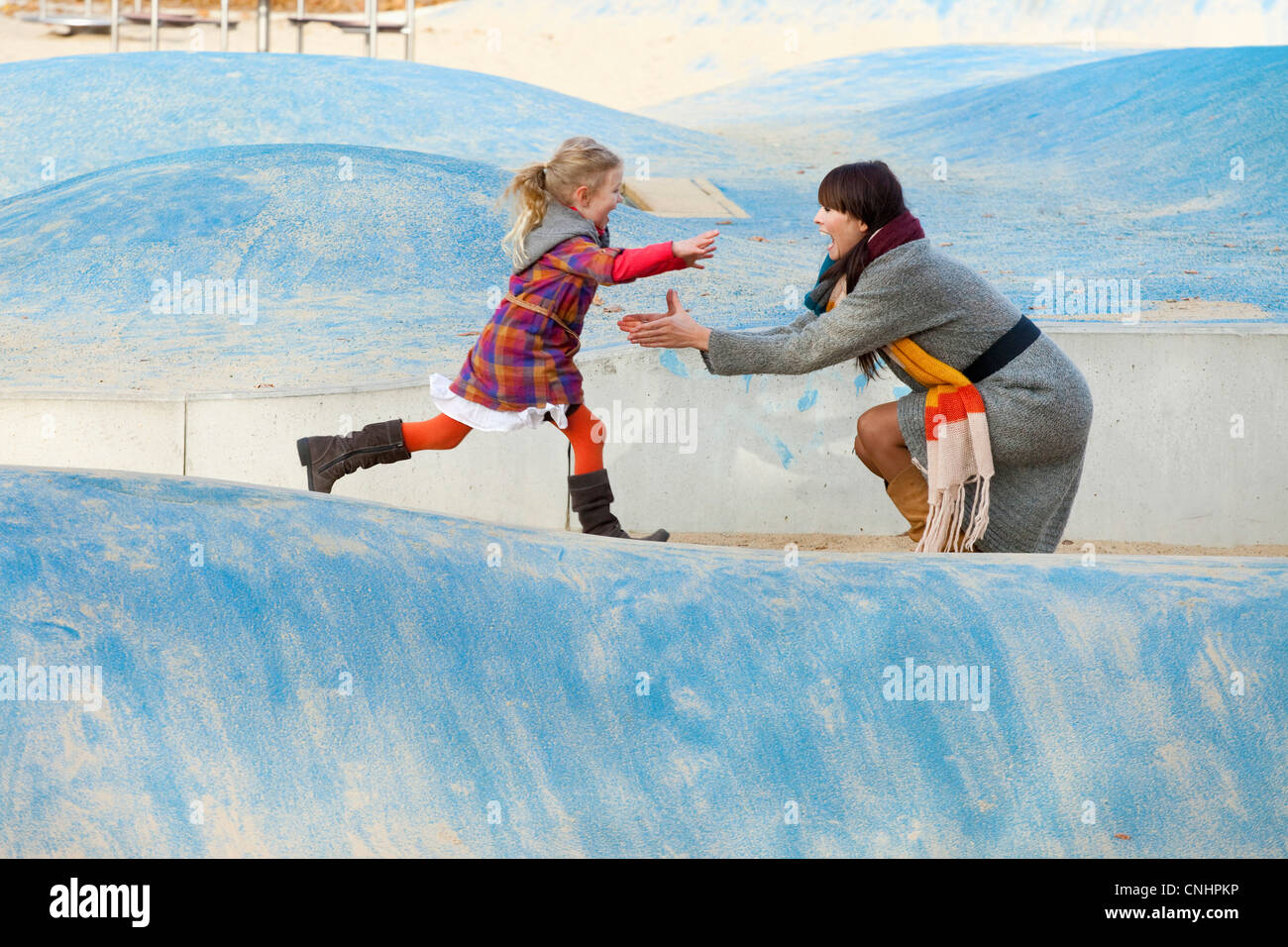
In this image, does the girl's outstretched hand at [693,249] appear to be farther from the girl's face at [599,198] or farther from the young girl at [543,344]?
the girl's face at [599,198]

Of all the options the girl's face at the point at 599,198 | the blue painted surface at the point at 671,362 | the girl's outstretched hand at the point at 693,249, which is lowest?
the blue painted surface at the point at 671,362

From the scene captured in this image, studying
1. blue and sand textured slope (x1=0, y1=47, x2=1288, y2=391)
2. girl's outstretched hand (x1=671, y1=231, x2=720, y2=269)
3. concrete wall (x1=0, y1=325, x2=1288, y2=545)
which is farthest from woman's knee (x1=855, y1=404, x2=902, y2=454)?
blue and sand textured slope (x1=0, y1=47, x2=1288, y2=391)

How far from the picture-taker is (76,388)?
5.02m

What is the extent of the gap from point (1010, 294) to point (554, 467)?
287 cm

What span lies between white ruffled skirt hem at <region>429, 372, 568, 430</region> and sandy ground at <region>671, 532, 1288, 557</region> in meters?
1.17

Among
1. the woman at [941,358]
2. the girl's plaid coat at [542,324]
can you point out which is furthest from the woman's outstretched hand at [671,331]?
the girl's plaid coat at [542,324]

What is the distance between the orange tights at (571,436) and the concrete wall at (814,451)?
951mm

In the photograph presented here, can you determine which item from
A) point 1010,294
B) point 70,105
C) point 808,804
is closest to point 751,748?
point 808,804

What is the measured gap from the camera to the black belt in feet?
10.9

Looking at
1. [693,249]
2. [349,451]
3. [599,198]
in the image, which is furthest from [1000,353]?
[349,451]

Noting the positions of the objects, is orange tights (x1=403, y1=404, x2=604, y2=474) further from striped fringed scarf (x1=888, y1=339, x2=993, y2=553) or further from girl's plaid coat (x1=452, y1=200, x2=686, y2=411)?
striped fringed scarf (x1=888, y1=339, x2=993, y2=553)

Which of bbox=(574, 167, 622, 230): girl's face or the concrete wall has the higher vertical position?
bbox=(574, 167, 622, 230): girl's face

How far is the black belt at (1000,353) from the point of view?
331 cm

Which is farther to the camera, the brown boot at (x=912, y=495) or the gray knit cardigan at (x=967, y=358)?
the brown boot at (x=912, y=495)
